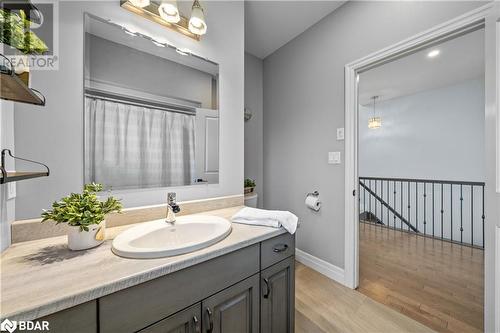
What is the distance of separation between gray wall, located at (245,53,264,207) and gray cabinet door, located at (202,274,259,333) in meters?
1.75

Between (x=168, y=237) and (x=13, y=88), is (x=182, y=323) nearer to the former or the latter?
(x=168, y=237)

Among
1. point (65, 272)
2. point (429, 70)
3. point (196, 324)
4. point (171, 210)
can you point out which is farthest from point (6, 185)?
point (429, 70)

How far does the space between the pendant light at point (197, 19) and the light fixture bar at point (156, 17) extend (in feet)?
0.22

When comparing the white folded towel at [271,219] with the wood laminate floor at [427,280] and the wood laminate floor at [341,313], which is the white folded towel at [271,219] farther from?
the wood laminate floor at [427,280]

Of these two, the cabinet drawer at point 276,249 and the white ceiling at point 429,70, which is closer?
the cabinet drawer at point 276,249

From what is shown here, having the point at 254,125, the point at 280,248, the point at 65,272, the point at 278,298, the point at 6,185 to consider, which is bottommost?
the point at 278,298

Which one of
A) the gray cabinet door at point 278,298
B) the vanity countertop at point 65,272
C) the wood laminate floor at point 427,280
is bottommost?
the wood laminate floor at point 427,280

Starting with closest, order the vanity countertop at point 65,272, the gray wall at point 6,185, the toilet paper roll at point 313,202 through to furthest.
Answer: the vanity countertop at point 65,272 < the gray wall at point 6,185 < the toilet paper roll at point 313,202

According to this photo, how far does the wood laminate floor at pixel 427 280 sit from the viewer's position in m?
1.49

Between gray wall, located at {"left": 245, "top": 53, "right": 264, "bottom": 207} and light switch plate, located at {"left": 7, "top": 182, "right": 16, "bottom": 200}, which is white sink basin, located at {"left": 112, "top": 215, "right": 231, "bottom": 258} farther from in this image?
gray wall, located at {"left": 245, "top": 53, "right": 264, "bottom": 207}

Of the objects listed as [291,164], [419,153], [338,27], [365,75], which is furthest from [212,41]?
[419,153]

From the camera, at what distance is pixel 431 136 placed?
13.2ft

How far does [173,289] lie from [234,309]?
0.33m

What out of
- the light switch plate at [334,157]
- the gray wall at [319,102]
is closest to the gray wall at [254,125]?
the gray wall at [319,102]
